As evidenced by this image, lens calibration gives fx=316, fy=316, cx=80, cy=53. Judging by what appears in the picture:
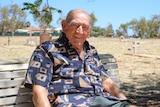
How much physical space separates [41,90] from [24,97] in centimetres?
32

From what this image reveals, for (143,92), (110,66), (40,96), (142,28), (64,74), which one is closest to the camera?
(40,96)

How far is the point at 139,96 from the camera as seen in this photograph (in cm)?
611

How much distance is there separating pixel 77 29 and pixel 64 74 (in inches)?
15.8

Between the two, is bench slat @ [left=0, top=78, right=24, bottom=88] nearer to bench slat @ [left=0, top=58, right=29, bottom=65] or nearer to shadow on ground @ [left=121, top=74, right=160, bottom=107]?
bench slat @ [left=0, top=58, right=29, bottom=65]

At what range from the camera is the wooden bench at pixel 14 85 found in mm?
Answer: 2609

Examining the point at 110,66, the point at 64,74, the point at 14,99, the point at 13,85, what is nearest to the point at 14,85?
the point at 13,85

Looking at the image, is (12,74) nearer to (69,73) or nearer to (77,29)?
(69,73)

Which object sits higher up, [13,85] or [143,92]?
[13,85]

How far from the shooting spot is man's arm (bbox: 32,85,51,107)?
96.0 inches

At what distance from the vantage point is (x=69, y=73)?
8.59 ft

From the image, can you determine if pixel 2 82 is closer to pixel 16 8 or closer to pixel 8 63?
pixel 8 63

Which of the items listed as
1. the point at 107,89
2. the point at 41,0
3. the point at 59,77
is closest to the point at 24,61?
the point at 59,77

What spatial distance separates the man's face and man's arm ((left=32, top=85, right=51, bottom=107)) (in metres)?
0.50

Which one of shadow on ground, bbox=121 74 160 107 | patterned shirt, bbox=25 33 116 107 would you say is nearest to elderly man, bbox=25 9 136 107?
patterned shirt, bbox=25 33 116 107
